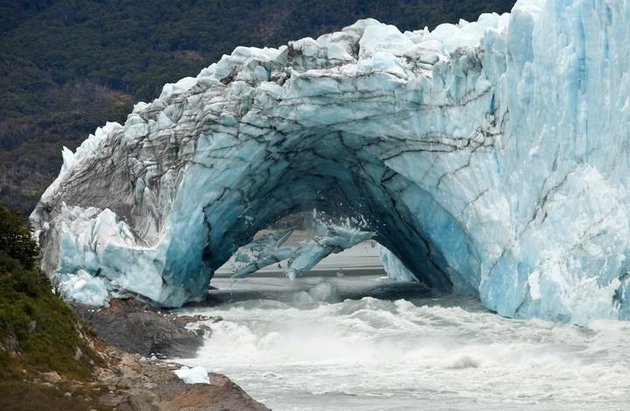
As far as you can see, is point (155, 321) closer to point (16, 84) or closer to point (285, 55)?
point (285, 55)

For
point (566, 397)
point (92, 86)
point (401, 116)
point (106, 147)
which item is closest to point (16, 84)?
point (92, 86)

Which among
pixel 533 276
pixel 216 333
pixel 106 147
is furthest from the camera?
pixel 106 147

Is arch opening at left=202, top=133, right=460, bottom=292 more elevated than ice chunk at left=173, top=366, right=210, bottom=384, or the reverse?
arch opening at left=202, top=133, right=460, bottom=292

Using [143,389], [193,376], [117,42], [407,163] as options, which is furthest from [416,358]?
[117,42]

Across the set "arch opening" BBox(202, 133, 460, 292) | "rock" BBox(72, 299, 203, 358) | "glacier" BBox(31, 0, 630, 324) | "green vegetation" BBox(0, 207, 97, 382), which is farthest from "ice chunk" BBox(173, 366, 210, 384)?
"arch opening" BBox(202, 133, 460, 292)

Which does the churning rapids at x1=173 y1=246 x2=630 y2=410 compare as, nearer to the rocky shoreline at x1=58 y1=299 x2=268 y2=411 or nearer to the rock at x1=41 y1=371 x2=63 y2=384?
the rocky shoreline at x1=58 y1=299 x2=268 y2=411

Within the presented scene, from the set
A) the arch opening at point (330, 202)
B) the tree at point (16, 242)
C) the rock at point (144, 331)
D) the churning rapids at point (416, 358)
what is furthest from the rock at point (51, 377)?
the arch opening at point (330, 202)
